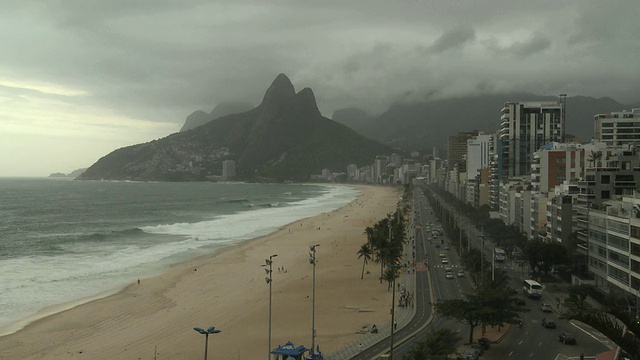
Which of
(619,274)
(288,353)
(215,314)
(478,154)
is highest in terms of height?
(478,154)

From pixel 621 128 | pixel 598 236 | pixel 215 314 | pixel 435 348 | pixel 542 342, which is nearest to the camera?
pixel 435 348

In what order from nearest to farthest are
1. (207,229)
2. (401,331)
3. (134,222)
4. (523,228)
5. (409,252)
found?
(401,331), (409,252), (523,228), (207,229), (134,222)

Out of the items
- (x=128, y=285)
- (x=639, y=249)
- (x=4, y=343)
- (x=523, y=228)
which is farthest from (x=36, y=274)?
(x=523, y=228)

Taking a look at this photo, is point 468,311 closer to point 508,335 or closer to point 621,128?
point 508,335

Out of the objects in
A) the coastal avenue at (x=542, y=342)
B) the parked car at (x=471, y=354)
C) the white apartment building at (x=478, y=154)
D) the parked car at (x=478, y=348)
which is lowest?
the coastal avenue at (x=542, y=342)

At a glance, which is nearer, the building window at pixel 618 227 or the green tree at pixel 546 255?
the building window at pixel 618 227

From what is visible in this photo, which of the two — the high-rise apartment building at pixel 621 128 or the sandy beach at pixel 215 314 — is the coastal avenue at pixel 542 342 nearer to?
the sandy beach at pixel 215 314

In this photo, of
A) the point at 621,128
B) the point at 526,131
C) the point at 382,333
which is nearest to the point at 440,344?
the point at 382,333

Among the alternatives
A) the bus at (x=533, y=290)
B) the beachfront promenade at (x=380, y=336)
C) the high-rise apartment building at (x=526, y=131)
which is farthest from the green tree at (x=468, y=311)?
the high-rise apartment building at (x=526, y=131)

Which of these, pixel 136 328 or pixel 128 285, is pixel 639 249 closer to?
pixel 136 328
